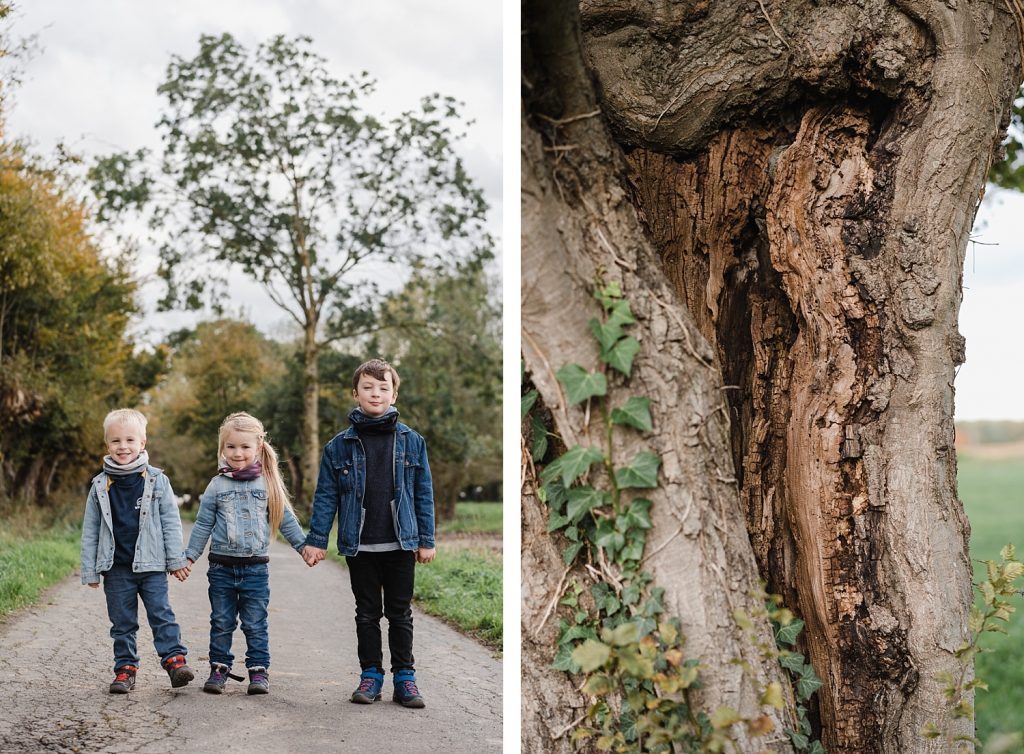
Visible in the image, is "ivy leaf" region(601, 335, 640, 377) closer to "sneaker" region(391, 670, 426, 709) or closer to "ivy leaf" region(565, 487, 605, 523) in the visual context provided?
"ivy leaf" region(565, 487, 605, 523)

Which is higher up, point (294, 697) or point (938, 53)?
point (938, 53)

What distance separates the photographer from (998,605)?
2.35 m

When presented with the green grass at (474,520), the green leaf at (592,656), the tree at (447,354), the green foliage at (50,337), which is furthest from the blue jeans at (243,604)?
the tree at (447,354)

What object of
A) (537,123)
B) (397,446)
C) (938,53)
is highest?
(938,53)

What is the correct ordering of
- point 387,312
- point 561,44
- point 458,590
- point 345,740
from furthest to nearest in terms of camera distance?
point 387,312 < point 458,590 < point 345,740 < point 561,44

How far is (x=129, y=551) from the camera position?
9.24ft

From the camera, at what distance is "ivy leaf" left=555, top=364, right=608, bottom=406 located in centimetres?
200

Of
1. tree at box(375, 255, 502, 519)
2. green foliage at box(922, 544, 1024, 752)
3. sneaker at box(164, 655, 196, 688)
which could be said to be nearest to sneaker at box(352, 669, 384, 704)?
sneaker at box(164, 655, 196, 688)

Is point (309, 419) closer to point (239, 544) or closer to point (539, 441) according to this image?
point (239, 544)

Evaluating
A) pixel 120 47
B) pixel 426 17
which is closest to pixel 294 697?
pixel 120 47

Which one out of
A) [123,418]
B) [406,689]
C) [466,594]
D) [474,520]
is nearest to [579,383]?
[406,689]

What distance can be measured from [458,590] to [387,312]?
17.1 ft

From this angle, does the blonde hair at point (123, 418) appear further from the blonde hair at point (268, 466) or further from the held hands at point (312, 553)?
the held hands at point (312, 553)

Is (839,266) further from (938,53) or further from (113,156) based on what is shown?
(113,156)
